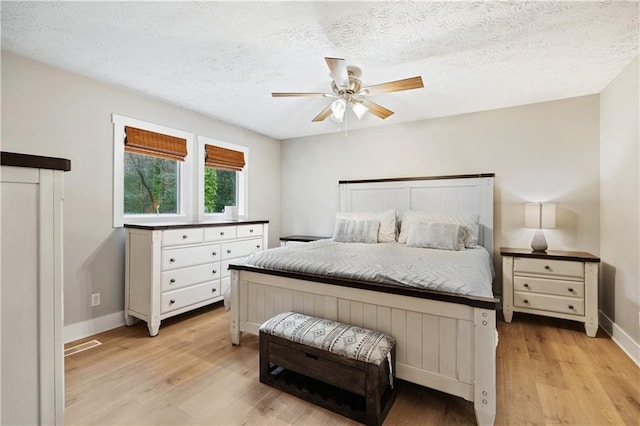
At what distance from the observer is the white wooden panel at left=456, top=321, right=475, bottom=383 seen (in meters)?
1.62

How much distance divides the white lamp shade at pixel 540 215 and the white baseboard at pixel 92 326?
4.32 m

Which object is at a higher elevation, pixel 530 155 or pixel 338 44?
pixel 338 44

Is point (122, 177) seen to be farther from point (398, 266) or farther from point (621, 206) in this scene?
point (621, 206)

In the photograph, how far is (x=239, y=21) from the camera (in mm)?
1915

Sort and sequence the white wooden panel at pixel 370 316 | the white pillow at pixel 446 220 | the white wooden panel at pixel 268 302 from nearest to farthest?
the white wooden panel at pixel 370 316
the white wooden panel at pixel 268 302
the white pillow at pixel 446 220

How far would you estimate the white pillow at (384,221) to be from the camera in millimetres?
3592

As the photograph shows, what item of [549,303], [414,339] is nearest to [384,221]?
[549,303]

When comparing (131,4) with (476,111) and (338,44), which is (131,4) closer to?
(338,44)

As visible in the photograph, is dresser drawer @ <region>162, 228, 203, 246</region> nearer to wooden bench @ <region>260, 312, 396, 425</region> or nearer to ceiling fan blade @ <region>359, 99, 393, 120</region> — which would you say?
wooden bench @ <region>260, 312, 396, 425</region>

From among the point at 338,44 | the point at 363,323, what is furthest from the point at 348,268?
the point at 338,44

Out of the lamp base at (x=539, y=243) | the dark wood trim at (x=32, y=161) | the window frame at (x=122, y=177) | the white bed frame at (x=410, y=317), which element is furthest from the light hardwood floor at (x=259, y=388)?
the dark wood trim at (x=32, y=161)

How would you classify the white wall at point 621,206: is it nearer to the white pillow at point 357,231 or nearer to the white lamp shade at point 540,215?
the white lamp shade at point 540,215

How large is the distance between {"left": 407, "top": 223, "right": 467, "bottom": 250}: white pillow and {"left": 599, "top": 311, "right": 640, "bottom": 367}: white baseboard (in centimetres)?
139

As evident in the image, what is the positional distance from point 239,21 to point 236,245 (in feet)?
7.83
